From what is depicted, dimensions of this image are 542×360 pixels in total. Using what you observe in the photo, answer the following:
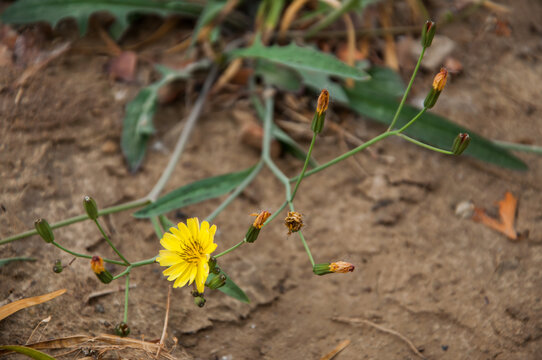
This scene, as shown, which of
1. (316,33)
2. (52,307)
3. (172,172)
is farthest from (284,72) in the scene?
(52,307)

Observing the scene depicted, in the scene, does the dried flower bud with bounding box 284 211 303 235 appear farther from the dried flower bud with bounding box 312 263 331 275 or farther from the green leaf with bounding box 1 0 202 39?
the green leaf with bounding box 1 0 202 39

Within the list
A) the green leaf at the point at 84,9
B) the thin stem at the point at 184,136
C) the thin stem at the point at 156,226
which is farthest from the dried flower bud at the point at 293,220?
the green leaf at the point at 84,9

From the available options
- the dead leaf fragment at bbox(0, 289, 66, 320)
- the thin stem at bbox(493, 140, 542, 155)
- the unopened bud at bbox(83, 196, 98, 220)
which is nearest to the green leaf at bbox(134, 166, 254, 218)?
the unopened bud at bbox(83, 196, 98, 220)

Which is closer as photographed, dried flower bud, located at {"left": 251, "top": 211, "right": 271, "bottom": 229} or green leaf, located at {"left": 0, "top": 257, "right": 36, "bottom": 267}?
dried flower bud, located at {"left": 251, "top": 211, "right": 271, "bottom": 229}

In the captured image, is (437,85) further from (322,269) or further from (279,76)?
(279,76)

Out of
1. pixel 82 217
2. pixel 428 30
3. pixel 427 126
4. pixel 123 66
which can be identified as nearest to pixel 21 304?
pixel 82 217

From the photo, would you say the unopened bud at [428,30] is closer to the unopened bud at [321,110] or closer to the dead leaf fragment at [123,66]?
the unopened bud at [321,110]
